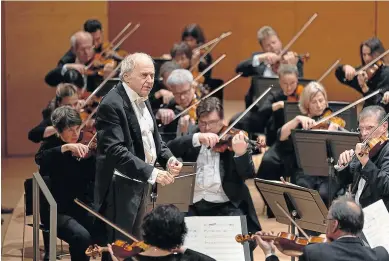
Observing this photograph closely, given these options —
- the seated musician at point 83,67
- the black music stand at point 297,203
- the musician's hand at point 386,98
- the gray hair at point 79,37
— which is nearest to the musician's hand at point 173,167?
the black music stand at point 297,203

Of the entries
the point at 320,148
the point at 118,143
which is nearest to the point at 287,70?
the point at 320,148

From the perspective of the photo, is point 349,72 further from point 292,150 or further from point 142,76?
point 142,76

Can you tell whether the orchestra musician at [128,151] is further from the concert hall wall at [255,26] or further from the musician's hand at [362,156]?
the concert hall wall at [255,26]

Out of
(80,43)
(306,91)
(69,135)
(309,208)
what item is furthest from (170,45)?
(309,208)

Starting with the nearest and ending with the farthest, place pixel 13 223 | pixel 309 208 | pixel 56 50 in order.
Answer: pixel 309 208 → pixel 13 223 → pixel 56 50

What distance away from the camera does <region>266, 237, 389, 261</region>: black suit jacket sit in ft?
12.2

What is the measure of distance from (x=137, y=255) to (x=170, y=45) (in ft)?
23.5

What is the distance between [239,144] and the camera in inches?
204

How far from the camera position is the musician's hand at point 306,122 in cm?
600

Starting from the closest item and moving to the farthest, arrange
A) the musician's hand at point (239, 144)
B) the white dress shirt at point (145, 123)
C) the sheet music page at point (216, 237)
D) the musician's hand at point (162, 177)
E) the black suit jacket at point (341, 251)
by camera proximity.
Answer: the black suit jacket at point (341, 251)
the musician's hand at point (162, 177)
the white dress shirt at point (145, 123)
the sheet music page at point (216, 237)
the musician's hand at point (239, 144)

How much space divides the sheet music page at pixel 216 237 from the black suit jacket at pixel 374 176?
2.31ft

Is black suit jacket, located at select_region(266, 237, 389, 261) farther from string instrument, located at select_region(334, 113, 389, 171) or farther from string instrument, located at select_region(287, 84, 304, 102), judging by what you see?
string instrument, located at select_region(287, 84, 304, 102)

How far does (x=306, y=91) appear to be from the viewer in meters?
6.14

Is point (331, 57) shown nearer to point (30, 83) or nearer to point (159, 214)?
point (30, 83)
